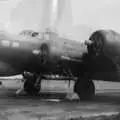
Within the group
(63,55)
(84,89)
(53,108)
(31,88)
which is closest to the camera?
(53,108)

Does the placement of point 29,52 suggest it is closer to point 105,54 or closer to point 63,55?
point 63,55

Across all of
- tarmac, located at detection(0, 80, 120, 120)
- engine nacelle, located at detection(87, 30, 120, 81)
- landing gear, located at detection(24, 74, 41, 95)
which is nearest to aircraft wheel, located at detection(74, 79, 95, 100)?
tarmac, located at detection(0, 80, 120, 120)

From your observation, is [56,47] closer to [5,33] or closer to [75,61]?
[75,61]

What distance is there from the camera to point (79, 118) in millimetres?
6801

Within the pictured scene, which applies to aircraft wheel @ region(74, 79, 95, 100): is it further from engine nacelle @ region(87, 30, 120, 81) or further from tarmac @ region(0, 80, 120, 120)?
engine nacelle @ region(87, 30, 120, 81)

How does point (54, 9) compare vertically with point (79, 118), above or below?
above

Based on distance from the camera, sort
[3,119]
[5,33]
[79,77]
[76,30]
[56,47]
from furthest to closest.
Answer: [76,30], [79,77], [5,33], [56,47], [3,119]

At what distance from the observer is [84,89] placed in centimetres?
1269

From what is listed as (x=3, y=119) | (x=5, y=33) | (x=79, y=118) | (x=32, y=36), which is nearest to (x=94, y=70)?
(x=32, y=36)

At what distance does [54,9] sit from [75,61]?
292cm

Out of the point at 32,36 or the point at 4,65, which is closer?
the point at 4,65

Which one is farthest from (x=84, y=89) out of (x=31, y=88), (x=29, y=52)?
(x=31, y=88)

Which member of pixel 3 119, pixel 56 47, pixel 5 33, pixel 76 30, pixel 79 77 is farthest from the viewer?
pixel 76 30

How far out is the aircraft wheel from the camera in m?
12.6
